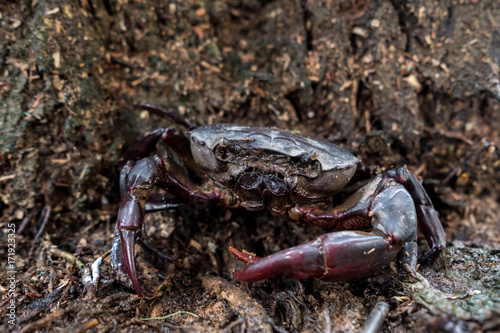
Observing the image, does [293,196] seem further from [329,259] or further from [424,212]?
[424,212]

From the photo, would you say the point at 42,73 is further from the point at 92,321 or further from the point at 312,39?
the point at 312,39

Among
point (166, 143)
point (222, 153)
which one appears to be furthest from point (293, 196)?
point (166, 143)

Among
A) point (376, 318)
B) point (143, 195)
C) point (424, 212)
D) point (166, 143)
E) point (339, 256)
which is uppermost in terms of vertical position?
point (166, 143)

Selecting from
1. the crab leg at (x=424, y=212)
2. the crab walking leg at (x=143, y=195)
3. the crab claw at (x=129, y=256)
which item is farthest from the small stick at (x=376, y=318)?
the crab claw at (x=129, y=256)

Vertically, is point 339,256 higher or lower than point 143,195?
lower

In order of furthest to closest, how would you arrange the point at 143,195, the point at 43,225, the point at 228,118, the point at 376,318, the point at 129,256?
1. the point at 228,118
2. the point at 43,225
3. the point at 143,195
4. the point at 129,256
5. the point at 376,318

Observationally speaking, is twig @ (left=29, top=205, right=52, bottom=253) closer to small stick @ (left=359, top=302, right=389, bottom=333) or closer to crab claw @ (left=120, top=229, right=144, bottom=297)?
crab claw @ (left=120, top=229, right=144, bottom=297)

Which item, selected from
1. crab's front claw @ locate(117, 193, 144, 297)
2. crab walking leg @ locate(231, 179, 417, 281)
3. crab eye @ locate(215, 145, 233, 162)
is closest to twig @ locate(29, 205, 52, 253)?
crab's front claw @ locate(117, 193, 144, 297)
